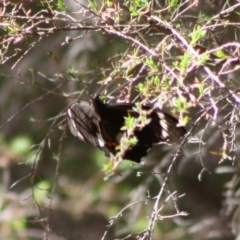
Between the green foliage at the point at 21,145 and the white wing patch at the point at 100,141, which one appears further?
the green foliage at the point at 21,145

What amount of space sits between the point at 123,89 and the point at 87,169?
387 centimetres

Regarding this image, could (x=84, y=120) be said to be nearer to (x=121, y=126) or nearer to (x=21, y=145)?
(x=121, y=126)

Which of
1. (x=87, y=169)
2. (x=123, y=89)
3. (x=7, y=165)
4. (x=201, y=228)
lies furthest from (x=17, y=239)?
(x=123, y=89)

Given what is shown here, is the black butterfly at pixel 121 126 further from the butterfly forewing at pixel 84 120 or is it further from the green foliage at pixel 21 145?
the green foliage at pixel 21 145

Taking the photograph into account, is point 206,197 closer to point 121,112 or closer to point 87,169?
point 87,169

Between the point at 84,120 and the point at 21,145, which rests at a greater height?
the point at 84,120

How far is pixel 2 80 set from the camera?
5.51 meters

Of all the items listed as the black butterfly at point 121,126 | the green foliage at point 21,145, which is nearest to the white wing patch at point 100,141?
the black butterfly at point 121,126

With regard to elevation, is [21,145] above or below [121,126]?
below

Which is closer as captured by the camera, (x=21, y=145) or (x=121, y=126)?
(x=121, y=126)

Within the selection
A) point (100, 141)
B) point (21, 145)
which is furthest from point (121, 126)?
point (21, 145)

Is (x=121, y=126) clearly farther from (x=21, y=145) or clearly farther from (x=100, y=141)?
(x=21, y=145)

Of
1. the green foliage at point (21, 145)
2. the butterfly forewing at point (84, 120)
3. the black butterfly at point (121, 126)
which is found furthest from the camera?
the green foliage at point (21, 145)

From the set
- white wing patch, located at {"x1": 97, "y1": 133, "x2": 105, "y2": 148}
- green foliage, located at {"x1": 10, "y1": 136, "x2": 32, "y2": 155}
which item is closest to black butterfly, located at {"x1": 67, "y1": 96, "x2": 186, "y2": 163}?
white wing patch, located at {"x1": 97, "y1": 133, "x2": 105, "y2": 148}
